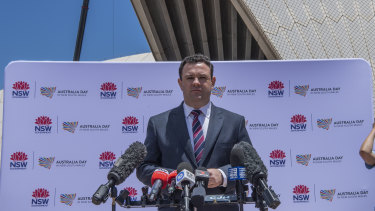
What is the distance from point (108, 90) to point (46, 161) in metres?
1.15

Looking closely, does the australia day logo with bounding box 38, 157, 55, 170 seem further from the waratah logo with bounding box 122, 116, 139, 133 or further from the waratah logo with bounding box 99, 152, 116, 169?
the waratah logo with bounding box 122, 116, 139, 133

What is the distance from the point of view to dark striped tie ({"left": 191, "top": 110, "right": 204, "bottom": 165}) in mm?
2463

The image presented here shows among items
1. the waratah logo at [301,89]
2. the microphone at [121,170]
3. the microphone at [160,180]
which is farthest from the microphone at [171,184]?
the waratah logo at [301,89]

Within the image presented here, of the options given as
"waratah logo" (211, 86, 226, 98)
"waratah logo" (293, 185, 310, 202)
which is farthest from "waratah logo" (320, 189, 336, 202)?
"waratah logo" (211, 86, 226, 98)

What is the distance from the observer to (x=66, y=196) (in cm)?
441

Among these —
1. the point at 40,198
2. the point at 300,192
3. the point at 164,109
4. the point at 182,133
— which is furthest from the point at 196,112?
the point at 40,198

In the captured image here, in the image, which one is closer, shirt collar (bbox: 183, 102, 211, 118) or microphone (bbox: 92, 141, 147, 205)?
microphone (bbox: 92, 141, 147, 205)

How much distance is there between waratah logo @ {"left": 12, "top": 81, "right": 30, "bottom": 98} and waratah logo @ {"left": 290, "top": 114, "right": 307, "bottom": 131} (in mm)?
3333

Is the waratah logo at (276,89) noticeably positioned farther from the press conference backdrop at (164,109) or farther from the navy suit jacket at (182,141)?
the navy suit jacket at (182,141)

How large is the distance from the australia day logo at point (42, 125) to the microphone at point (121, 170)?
2.87 m

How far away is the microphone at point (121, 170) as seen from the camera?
5.22 feet

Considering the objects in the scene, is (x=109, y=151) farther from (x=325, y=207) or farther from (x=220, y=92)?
(x=325, y=207)

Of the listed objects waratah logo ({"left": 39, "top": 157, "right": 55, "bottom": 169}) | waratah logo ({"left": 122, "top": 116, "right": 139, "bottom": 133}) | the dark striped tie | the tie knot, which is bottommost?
waratah logo ({"left": 39, "top": 157, "right": 55, "bottom": 169})

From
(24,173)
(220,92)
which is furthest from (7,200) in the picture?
(220,92)
